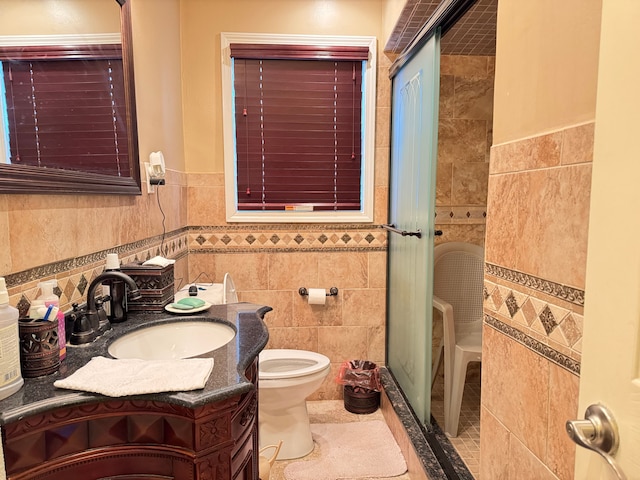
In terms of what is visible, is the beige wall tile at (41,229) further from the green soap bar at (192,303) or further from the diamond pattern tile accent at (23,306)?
the green soap bar at (192,303)

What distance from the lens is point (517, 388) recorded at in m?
1.06

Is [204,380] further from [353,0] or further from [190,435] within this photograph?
[353,0]

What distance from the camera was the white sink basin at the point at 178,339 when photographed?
50.6 inches

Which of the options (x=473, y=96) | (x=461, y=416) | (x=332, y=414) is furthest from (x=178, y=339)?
(x=473, y=96)

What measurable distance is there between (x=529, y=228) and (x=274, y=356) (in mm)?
1635

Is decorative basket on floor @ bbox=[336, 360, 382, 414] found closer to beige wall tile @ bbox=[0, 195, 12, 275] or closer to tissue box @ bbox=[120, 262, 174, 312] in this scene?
tissue box @ bbox=[120, 262, 174, 312]

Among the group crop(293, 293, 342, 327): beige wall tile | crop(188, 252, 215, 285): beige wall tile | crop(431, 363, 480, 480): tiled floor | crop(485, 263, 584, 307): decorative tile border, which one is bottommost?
crop(431, 363, 480, 480): tiled floor

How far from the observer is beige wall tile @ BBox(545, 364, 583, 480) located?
33.8 inches

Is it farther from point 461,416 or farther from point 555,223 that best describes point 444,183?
point 555,223

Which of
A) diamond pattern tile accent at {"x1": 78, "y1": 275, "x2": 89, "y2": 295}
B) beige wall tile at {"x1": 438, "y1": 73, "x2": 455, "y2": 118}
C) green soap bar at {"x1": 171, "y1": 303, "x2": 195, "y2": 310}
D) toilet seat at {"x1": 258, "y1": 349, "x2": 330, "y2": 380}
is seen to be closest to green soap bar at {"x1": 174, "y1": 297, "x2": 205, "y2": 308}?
green soap bar at {"x1": 171, "y1": 303, "x2": 195, "y2": 310}

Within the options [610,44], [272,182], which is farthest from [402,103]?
[610,44]

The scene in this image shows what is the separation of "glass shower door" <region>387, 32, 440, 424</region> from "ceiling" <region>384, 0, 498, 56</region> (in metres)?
0.19

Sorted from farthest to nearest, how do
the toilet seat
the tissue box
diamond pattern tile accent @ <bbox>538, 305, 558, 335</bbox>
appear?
the toilet seat < the tissue box < diamond pattern tile accent @ <bbox>538, 305, 558, 335</bbox>

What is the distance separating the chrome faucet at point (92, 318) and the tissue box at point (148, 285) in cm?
14
